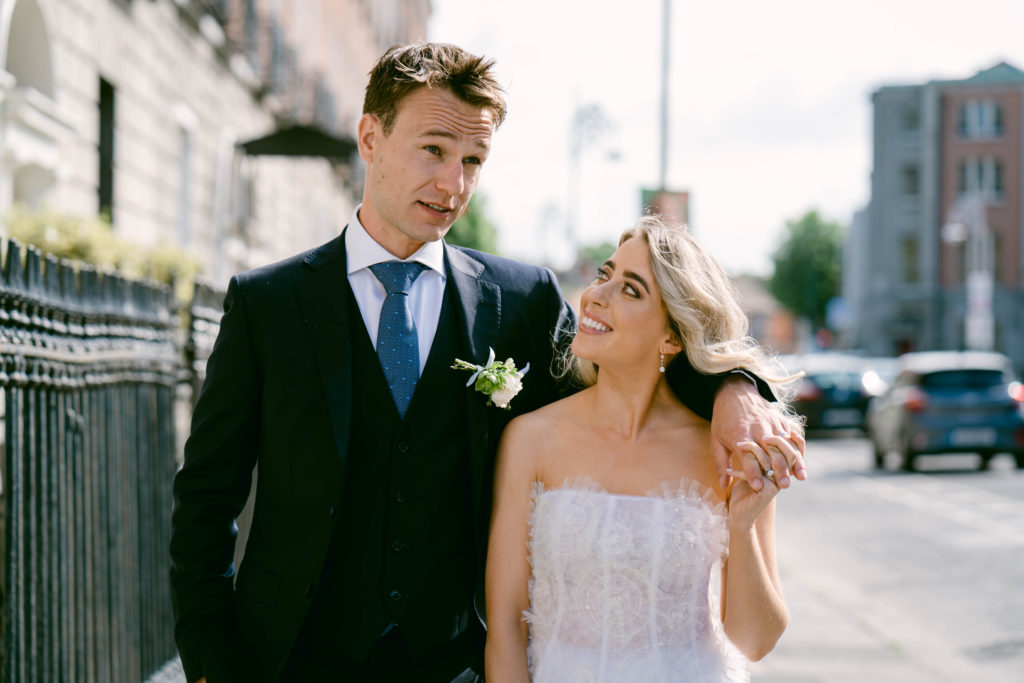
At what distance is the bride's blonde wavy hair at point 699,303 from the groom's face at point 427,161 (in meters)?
0.54

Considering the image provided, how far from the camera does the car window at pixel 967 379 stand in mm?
15758

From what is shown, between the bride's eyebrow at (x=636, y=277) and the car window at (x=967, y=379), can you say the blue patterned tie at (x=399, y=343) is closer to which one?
the bride's eyebrow at (x=636, y=277)

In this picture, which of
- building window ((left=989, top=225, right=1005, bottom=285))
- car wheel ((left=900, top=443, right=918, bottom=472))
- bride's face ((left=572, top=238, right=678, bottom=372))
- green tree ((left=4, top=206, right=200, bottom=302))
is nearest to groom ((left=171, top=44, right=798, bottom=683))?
bride's face ((left=572, top=238, right=678, bottom=372))

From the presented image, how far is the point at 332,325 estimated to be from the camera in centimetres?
266

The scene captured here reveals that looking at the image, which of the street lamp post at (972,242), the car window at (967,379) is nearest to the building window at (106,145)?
the car window at (967,379)

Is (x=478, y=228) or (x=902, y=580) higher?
(x=478, y=228)

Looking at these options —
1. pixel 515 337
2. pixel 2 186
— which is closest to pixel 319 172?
pixel 2 186

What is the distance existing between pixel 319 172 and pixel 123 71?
14.4 meters

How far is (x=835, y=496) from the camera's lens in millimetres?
13680

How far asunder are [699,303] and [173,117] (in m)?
9.74

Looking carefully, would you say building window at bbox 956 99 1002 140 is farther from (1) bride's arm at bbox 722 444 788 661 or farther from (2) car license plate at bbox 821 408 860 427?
(1) bride's arm at bbox 722 444 788 661

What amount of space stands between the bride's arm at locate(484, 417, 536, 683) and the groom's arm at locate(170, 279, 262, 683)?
25.4 inches

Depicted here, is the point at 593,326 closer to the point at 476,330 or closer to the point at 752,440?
the point at 476,330

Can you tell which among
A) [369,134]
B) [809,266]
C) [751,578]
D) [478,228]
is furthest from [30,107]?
[809,266]
